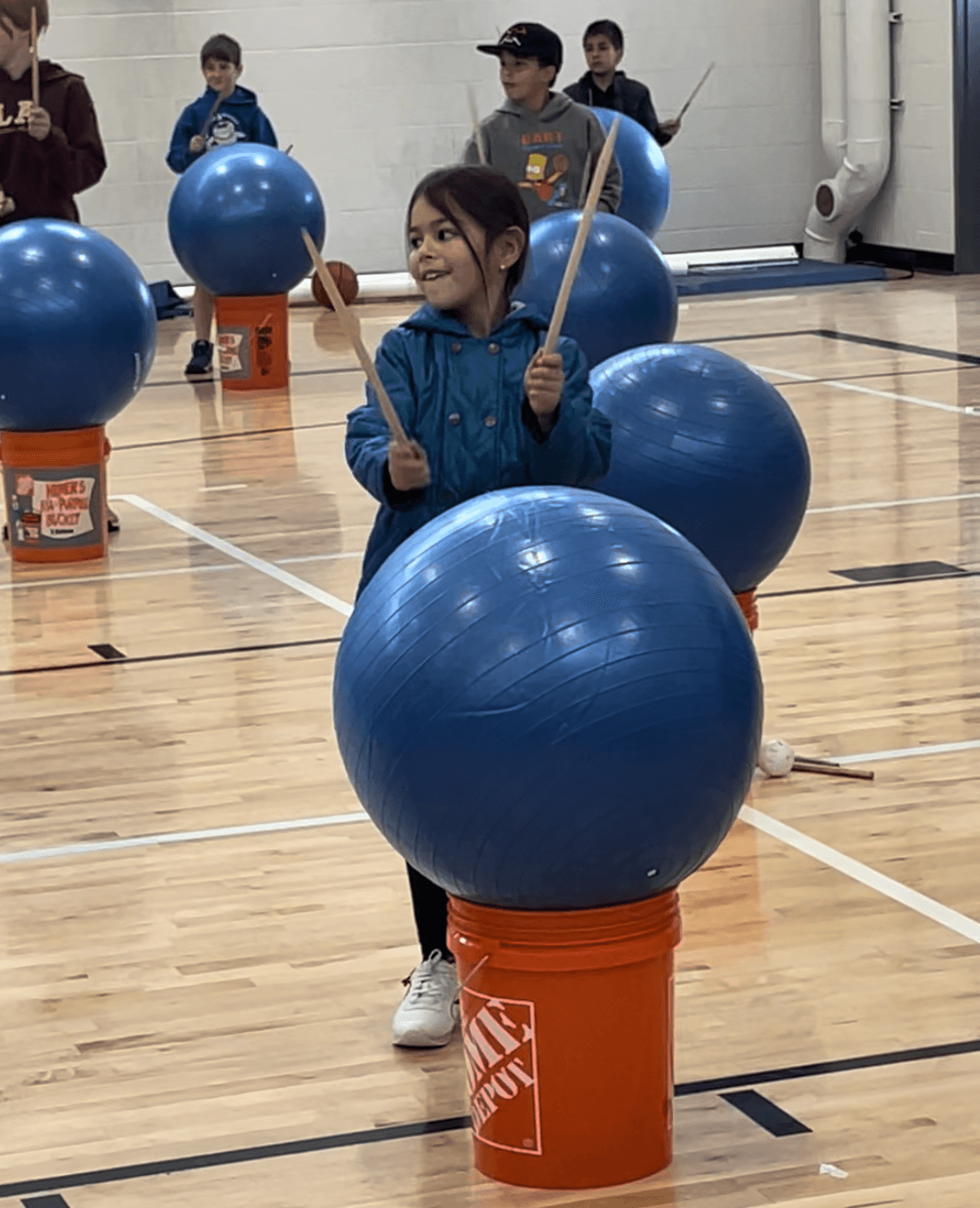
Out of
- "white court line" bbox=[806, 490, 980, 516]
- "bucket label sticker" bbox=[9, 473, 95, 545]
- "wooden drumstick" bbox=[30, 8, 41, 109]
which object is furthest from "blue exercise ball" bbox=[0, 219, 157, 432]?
"white court line" bbox=[806, 490, 980, 516]

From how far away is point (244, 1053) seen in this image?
3557 millimetres

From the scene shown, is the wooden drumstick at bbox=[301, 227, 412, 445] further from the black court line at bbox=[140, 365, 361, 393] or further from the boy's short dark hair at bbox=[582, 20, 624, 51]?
the boy's short dark hair at bbox=[582, 20, 624, 51]

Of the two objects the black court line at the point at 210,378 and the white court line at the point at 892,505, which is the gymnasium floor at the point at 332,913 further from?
the black court line at the point at 210,378

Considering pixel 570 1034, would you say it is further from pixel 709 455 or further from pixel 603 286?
pixel 603 286

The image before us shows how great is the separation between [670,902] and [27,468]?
4.72 m

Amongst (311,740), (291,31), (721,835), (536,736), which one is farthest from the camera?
(291,31)

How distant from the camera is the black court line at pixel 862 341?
11555 millimetres

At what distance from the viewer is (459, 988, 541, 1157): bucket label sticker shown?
290 centimetres

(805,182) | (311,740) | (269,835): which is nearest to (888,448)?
(311,740)

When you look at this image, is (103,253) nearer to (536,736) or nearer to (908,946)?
(908,946)

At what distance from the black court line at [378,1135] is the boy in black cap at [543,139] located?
5307 mm

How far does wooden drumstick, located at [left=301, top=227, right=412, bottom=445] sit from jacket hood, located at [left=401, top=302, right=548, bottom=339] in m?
0.21

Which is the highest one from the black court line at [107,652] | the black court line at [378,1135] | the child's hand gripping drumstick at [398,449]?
the child's hand gripping drumstick at [398,449]

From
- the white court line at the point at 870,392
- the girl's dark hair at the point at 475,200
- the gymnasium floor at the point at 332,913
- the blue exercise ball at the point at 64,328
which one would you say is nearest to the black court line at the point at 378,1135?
the gymnasium floor at the point at 332,913
